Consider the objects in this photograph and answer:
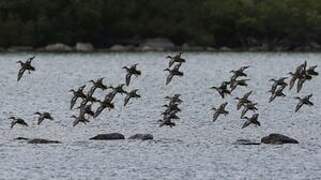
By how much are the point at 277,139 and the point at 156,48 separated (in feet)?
319

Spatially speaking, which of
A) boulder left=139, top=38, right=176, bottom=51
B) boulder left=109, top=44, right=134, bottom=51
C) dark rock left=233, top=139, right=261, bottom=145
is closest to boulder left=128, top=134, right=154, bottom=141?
dark rock left=233, top=139, right=261, bottom=145

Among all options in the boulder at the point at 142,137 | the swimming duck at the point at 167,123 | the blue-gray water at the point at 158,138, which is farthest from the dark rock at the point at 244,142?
the swimming duck at the point at 167,123

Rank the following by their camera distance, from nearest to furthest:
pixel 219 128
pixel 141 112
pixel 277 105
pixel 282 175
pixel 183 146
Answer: pixel 282 175
pixel 183 146
pixel 219 128
pixel 141 112
pixel 277 105

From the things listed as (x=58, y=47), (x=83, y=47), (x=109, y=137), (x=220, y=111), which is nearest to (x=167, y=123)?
(x=220, y=111)

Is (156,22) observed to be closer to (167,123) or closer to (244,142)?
(167,123)

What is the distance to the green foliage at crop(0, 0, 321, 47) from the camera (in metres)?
144

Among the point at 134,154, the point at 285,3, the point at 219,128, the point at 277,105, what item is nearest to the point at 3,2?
the point at 285,3

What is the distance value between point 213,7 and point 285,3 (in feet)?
31.5

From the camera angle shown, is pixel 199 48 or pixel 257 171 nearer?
pixel 257 171

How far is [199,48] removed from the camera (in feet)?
482

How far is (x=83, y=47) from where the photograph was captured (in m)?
144

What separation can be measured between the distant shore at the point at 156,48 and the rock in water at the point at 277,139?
91995 mm

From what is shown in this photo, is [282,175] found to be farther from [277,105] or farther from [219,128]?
[277,105]

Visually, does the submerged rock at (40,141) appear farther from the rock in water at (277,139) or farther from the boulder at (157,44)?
the boulder at (157,44)
